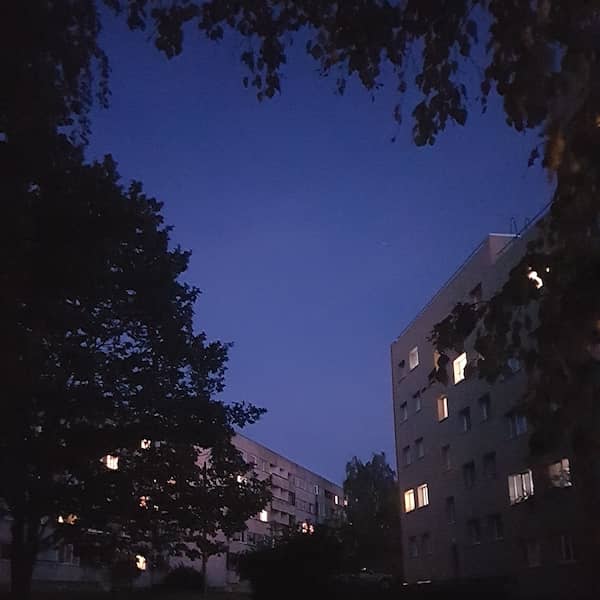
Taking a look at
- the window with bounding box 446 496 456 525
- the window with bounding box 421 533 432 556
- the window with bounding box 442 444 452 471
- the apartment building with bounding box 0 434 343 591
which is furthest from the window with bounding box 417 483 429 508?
the apartment building with bounding box 0 434 343 591

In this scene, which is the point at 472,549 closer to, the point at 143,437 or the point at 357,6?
the point at 143,437

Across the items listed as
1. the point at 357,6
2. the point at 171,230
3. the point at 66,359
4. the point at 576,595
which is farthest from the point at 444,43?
the point at 576,595

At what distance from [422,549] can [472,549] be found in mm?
7473

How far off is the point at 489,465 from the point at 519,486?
9.73 ft

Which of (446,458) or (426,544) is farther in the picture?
(426,544)

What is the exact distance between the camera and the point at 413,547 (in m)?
44.3

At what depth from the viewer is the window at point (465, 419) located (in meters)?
36.9

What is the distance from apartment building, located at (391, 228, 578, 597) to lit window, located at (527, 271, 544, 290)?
63.3ft

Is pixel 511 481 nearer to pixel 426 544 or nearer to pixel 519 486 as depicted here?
pixel 519 486

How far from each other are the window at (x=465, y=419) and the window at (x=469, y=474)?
1.43 m

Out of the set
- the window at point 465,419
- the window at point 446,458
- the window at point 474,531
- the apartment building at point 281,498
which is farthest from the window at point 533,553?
the apartment building at point 281,498

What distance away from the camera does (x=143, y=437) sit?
2181 centimetres

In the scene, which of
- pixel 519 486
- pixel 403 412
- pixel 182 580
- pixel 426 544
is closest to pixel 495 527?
pixel 519 486

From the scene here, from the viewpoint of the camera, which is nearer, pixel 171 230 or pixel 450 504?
pixel 171 230
